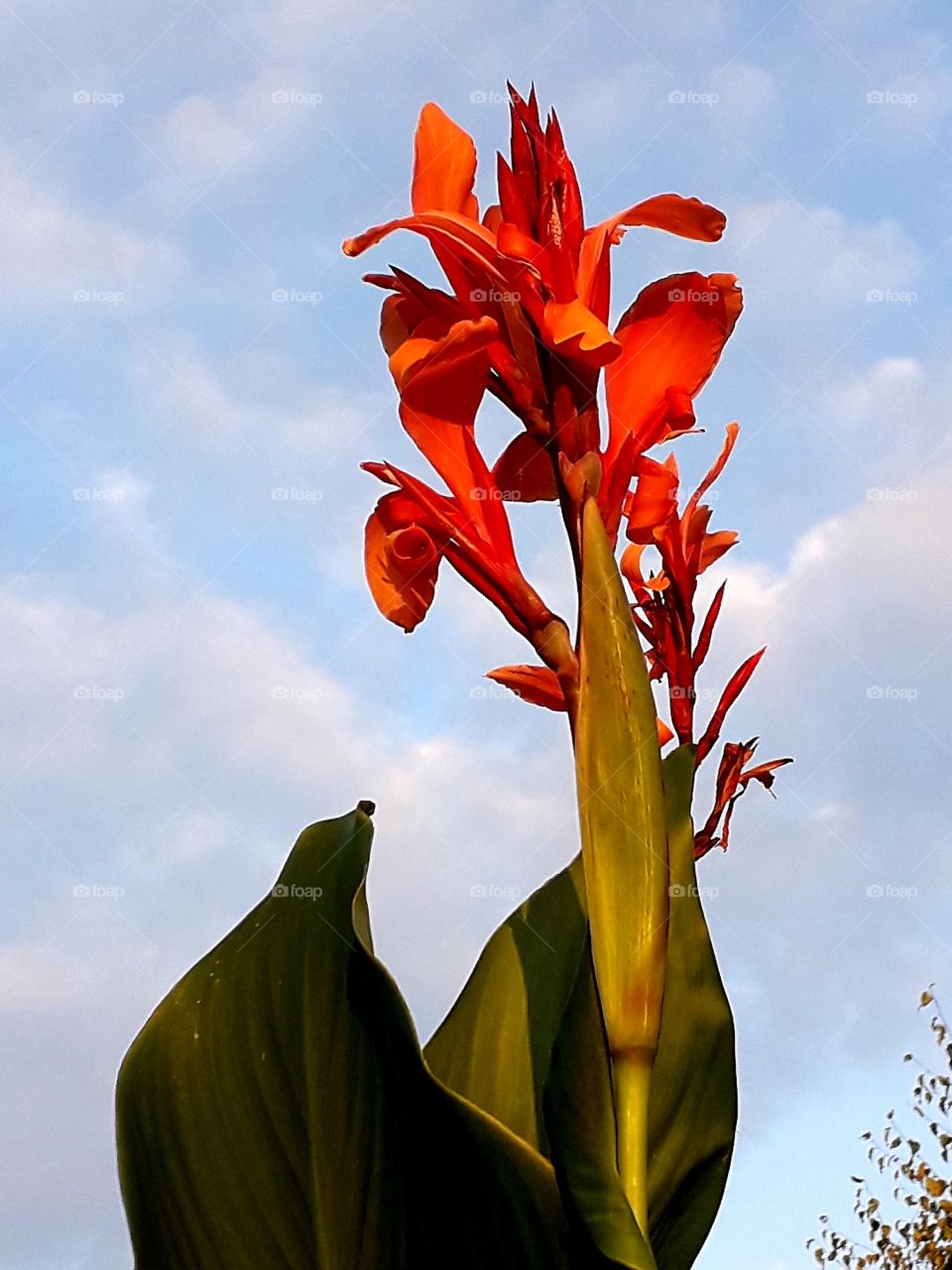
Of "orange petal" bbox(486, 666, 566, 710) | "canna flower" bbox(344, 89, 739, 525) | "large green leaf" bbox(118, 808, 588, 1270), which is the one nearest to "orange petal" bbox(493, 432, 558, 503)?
"canna flower" bbox(344, 89, 739, 525)

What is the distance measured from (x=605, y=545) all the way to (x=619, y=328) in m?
0.16

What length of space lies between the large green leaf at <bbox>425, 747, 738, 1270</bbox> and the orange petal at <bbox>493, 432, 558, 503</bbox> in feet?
0.58

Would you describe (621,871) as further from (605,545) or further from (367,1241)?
(367,1241)

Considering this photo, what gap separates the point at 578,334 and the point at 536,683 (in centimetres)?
19

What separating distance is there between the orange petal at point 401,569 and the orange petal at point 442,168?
18cm

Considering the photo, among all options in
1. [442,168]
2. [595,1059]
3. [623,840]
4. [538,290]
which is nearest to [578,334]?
[538,290]

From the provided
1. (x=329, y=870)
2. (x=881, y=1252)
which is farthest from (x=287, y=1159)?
(x=881, y=1252)

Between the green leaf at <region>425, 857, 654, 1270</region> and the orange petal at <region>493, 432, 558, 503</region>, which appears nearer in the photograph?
the green leaf at <region>425, 857, 654, 1270</region>

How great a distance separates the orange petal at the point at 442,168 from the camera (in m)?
0.79

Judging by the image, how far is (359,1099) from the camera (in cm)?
74

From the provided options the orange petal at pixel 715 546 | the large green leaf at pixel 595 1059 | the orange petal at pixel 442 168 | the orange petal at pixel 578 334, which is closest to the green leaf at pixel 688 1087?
the large green leaf at pixel 595 1059

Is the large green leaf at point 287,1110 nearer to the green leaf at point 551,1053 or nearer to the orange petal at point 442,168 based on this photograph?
the green leaf at point 551,1053

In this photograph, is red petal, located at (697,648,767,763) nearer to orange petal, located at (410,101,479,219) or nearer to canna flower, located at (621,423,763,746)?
canna flower, located at (621,423,763,746)

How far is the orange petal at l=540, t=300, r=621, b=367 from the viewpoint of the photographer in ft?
2.32
